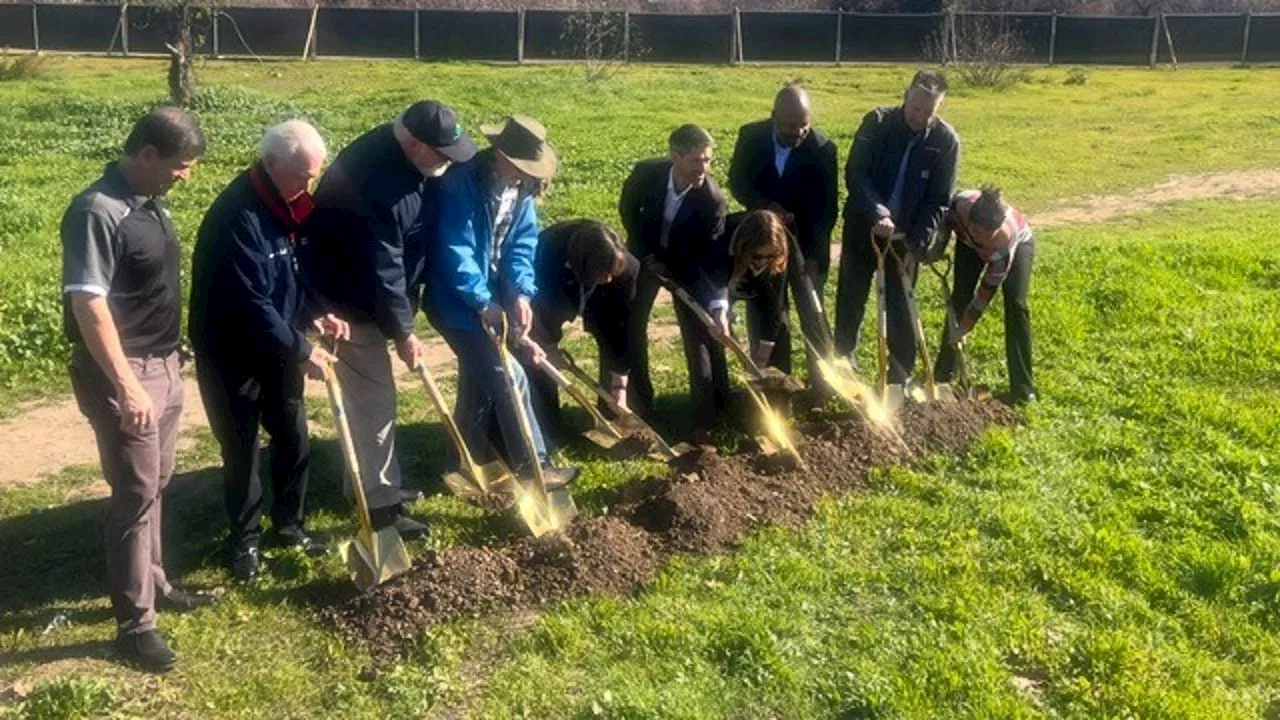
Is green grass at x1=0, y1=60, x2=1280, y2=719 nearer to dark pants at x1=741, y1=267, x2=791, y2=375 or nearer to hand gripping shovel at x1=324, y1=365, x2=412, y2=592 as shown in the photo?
hand gripping shovel at x1=324, y1=365, x2=412, y2=592

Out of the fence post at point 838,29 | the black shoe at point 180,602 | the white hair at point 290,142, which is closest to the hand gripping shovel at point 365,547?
the black shoe at point 180,602

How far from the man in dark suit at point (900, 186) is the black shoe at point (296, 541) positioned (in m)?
3.39

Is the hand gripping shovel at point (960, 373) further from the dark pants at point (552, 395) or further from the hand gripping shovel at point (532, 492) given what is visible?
the hand gripping shovel at point (532, 492)

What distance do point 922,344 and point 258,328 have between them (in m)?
3.67

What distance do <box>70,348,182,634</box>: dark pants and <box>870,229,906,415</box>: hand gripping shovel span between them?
12.2 feet

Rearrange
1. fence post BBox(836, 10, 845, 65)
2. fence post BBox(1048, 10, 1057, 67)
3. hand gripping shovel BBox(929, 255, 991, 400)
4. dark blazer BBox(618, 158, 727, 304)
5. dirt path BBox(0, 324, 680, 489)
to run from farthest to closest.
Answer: fence post BBox(1048, 10, 1057, 67), fence post BBox(836, 10, 845, 65), hand gripping shovel BBox(929, 255, 991, 400), dark blazer BBox(618, 158, 727, 304), dirt path BBox(0, 324, 680, 489)

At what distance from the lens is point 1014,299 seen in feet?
24.1

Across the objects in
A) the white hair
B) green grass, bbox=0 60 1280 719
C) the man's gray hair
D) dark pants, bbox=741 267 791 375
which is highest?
the white hair

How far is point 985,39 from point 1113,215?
18399 millimetres

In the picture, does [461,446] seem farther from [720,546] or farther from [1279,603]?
[1279,603]

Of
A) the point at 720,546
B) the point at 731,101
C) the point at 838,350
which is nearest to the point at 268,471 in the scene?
the point at 720,546

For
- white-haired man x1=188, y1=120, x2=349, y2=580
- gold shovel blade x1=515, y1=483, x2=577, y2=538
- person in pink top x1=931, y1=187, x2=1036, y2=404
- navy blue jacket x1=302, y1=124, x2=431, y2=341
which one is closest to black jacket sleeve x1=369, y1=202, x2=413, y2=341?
navy blue jacket x1=302, y1=124, x2=431, y2=341

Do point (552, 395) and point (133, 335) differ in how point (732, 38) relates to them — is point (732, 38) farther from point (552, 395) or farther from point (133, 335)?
point (133, 335)

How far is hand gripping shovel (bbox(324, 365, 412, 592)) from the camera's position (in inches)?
203
